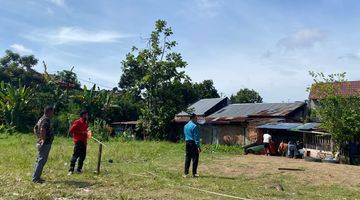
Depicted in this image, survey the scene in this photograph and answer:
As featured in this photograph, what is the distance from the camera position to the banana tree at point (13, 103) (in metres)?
35.7

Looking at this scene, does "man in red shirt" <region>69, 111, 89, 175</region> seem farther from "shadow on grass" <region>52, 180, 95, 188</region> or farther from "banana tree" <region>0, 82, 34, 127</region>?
"banana tree" <region>0, 82, 34, 127</region>

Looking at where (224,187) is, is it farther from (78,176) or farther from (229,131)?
(229,131)

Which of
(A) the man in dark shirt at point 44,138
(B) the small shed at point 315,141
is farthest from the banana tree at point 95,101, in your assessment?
(A) the man in dark shirt at point 44,138

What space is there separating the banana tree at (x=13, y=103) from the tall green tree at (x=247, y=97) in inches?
1306

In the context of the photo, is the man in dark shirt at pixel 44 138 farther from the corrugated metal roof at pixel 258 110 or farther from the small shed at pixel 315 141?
the corrugated metal roof at pixel 258 110

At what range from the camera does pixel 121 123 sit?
45594 mm

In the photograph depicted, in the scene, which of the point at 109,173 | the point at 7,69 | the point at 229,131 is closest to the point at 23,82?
the point at 7,69

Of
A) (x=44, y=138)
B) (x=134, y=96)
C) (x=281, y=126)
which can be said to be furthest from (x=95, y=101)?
(x=44, y=138)

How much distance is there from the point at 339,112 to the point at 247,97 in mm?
40642

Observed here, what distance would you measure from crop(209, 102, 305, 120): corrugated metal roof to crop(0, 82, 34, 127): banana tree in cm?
1542

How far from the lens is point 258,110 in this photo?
35.8 m

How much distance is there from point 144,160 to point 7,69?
141 feet

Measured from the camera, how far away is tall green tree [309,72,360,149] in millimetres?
22906

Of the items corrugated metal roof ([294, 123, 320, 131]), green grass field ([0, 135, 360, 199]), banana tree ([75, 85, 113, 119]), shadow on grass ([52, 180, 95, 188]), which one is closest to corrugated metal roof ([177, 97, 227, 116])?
banana tree ([75, 85, 113, 119])
